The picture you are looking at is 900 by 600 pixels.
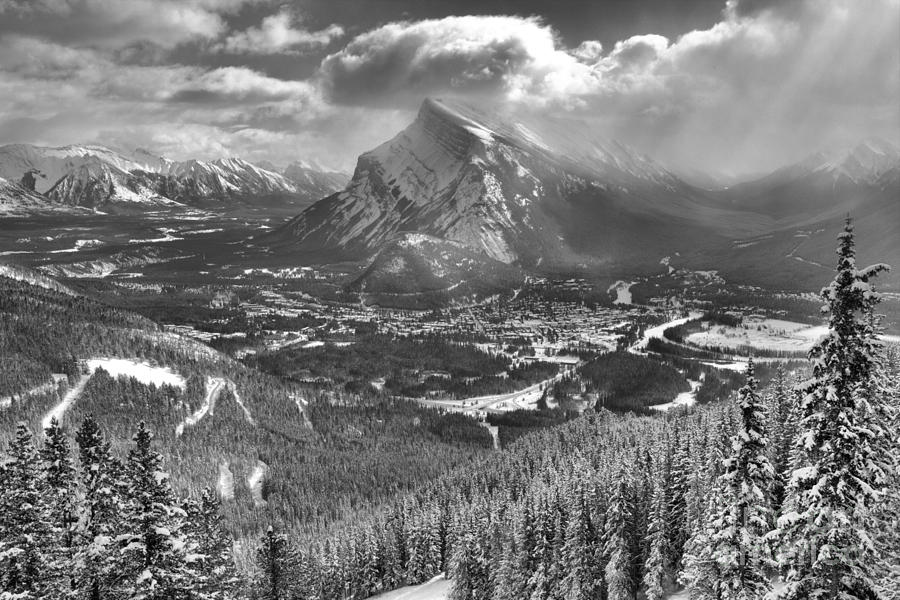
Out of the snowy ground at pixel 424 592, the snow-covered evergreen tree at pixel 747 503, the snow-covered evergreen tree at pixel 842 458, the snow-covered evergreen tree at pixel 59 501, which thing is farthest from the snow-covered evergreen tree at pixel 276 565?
the snow-covered evergreen tree at pixel 842 458

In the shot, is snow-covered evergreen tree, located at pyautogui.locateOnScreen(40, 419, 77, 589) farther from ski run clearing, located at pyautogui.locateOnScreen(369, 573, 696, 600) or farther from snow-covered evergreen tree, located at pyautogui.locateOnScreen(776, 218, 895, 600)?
ski run clearing, located at pyautogui.locateOnScreen(369, 573, 696, 600)

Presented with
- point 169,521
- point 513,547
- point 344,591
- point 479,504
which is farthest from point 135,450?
point 344,591

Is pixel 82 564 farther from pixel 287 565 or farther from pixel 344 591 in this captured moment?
pixel 344 591

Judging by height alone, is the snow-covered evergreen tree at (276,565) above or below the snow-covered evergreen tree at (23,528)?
below

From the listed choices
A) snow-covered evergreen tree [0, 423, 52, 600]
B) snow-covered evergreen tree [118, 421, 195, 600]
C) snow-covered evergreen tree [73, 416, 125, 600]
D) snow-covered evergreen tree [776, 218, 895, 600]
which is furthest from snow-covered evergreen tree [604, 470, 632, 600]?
snow-covered evergreen tree [0, 423, 52, 600]

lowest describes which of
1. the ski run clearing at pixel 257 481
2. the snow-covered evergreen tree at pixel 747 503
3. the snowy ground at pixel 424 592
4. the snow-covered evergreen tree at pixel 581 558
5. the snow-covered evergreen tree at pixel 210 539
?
the ski run clearing at pixel 257 481

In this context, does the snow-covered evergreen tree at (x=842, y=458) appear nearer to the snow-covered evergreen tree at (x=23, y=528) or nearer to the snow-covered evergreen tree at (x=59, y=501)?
the snow-covered evergreen tree at (x=59, y=501)

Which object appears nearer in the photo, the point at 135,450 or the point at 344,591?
the point at 135,450
